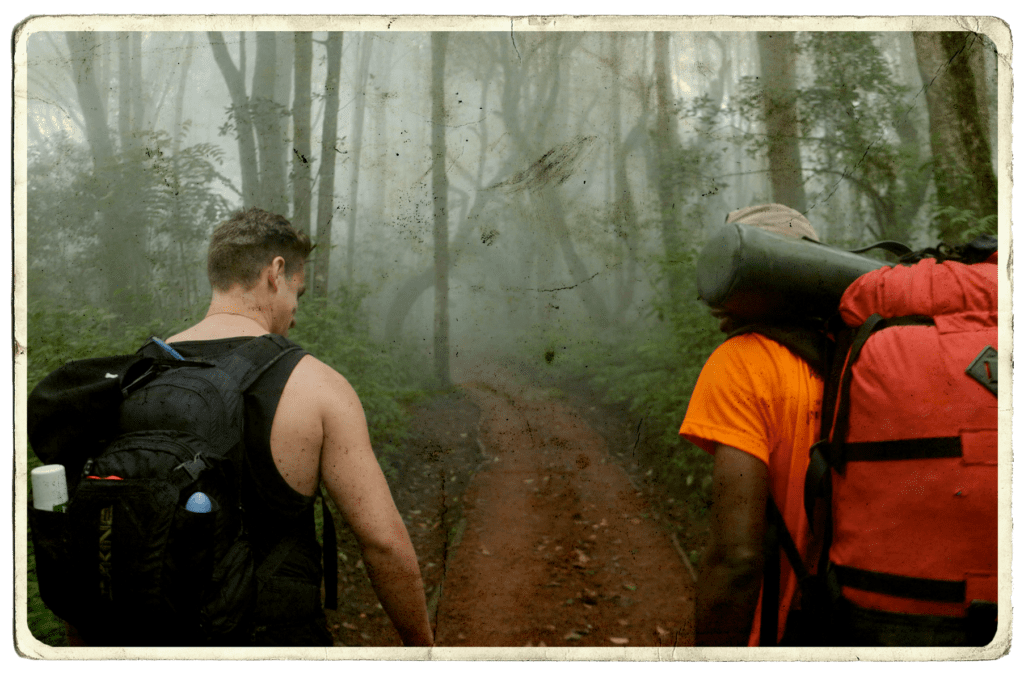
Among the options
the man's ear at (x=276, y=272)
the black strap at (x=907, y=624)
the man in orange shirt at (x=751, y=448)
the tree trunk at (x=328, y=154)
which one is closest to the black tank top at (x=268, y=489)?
the man's ear at (x=276, y=272)

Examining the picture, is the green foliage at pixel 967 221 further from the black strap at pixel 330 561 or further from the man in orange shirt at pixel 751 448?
the black strap at pixel 330 561

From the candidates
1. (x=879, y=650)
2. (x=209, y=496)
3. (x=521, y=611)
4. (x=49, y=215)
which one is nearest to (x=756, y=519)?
(x=879, y=650)

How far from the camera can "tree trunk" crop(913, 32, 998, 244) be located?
2.79 metres

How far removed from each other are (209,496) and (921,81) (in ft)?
10.4

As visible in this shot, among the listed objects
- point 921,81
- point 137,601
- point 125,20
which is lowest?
point 137,601

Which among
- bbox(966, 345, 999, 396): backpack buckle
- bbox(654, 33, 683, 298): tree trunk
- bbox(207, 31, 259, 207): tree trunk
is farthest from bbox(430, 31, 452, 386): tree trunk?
bbox(966, 345, 999, 396): backpack buckle

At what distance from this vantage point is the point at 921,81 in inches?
110

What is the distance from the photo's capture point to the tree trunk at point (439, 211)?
2748 millimetres

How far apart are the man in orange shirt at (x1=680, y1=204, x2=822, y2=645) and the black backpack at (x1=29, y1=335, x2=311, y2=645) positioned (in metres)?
1.50

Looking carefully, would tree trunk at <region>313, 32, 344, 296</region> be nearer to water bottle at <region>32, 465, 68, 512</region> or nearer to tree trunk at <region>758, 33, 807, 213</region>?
water bottle at <region>32, 465, 68, 512</region>

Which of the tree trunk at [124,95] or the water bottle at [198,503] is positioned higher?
the tree trunk at [124,95]

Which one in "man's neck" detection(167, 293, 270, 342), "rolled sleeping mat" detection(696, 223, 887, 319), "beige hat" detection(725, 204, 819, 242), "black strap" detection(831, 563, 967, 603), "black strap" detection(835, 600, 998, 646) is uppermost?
"beige hat" detection(725, 204, 819, 242)

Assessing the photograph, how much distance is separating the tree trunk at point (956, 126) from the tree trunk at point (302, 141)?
2.54 meters

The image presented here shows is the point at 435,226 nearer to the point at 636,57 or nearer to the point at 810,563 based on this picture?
the point at 636,57
